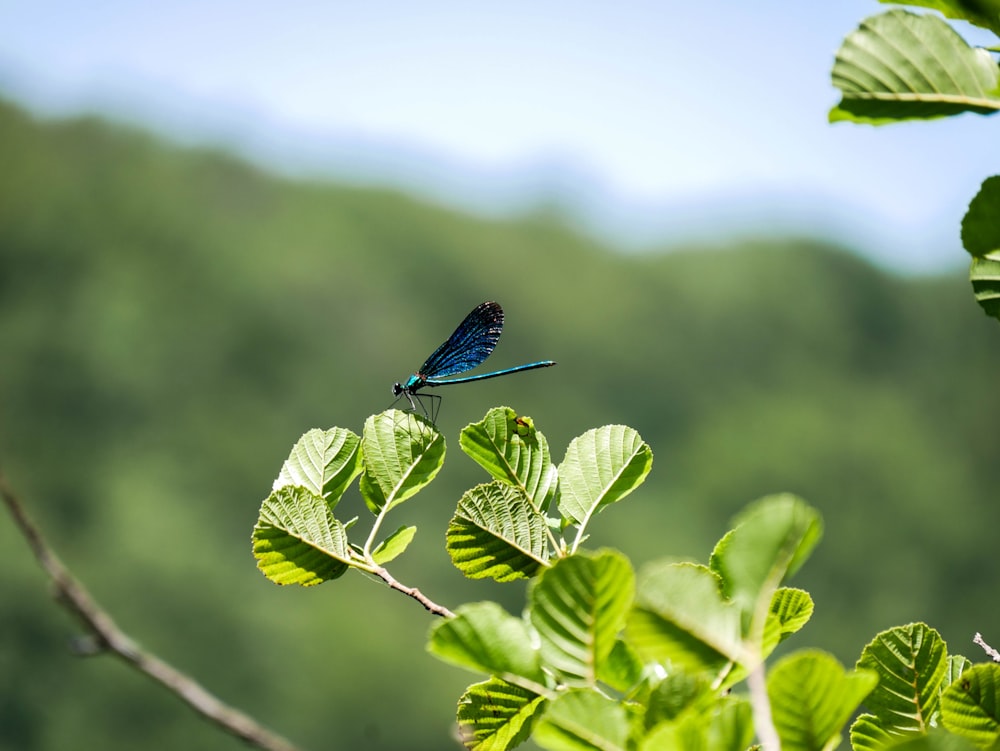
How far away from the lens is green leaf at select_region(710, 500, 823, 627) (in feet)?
2.00

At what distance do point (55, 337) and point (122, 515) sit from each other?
14.3 m

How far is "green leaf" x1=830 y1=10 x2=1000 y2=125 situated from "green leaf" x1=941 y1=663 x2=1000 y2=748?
52 centimetres

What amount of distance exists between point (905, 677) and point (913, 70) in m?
0.64

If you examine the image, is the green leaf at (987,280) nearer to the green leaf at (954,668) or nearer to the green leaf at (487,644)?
the green leaf at (954,668)

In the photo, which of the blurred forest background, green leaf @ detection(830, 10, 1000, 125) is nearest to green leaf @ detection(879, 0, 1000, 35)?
green leaf @ detection(830, 10, 1000, 125)

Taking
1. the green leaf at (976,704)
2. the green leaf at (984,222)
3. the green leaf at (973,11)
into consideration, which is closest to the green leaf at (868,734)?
the green leaf at (976,704)

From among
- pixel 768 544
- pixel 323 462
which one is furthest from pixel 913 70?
pixel 323 462

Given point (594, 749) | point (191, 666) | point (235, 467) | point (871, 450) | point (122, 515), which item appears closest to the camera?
point (594, 749)

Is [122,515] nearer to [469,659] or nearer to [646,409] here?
[646,409]

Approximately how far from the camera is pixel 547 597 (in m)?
0.69

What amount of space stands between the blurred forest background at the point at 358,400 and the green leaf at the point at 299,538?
4222 centimetres

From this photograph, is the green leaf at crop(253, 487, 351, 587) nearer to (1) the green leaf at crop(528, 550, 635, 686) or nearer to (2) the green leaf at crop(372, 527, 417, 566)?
(2) the green leaf at crop(372, 527, 417, 566)

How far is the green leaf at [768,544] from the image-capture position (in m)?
0.61

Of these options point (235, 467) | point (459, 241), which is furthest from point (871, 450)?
point (235, 467)
